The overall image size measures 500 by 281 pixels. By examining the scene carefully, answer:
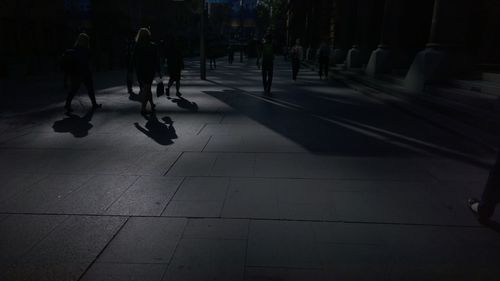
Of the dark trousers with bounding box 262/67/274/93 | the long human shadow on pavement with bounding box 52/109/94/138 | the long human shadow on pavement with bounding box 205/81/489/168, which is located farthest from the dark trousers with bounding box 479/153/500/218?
the dark trousers with bounding box 262/67/274/93

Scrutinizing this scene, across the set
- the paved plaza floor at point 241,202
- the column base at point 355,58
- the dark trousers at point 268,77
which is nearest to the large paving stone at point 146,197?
the paved plaza floor at point 241,202

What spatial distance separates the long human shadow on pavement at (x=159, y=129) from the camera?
7551mm

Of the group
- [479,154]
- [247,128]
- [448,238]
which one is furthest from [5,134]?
[479,154]

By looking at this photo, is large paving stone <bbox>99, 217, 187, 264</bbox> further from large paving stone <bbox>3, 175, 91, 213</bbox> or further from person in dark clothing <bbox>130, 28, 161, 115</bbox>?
person in dark clothing <bbox>130, 28, 161, 115</bbox>

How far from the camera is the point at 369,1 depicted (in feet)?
74.8

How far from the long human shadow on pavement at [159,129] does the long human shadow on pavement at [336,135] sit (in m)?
1.91

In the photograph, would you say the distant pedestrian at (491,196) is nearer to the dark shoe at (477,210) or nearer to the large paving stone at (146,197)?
the dark shoe at (477,210)

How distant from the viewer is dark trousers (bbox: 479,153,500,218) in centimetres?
394

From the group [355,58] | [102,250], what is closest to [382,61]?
[355,58]

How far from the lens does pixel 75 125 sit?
8.84 meters

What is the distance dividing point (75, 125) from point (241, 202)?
5.61 metres

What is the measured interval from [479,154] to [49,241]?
5938 millimetres

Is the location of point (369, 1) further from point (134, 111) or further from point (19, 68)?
point (19, 68)

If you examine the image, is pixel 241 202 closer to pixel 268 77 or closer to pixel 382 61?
pixel 268 77
